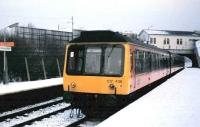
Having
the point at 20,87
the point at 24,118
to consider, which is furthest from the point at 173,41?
A: the point at 24,118

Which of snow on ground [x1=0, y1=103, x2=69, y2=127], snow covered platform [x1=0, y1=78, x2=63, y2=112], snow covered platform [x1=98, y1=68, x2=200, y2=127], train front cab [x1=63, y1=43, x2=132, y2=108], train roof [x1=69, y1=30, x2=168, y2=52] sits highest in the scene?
train roof [x1=69, y1=30, x2=168, y2=52]

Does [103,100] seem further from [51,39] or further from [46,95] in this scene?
[51,39]

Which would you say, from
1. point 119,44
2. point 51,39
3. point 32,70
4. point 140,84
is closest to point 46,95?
point 140,84

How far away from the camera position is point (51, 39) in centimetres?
4141

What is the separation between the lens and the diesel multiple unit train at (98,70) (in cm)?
1087

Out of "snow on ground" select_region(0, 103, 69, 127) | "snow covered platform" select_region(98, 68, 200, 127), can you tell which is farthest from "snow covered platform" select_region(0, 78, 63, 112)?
"snow covered platform" select_region(98, 68, 200, 127)

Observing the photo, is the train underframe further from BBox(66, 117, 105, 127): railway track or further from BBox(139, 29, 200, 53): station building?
BBox(139, 29, 200, 53): station building

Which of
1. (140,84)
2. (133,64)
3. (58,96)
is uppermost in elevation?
(133,64)

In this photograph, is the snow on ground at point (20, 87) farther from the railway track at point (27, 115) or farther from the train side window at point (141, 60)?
the train side window at point (141, 60)

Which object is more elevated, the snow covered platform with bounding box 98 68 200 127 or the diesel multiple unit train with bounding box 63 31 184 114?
the diesel multiple unit train with bounding box 63 31 184 114

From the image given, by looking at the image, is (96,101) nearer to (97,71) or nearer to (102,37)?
(97,71)

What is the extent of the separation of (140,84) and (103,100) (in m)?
2.85

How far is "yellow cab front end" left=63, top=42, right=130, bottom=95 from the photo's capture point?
10.9 m

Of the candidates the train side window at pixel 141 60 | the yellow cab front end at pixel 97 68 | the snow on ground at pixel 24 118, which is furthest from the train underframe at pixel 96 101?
the train side window at pixel 141 60
